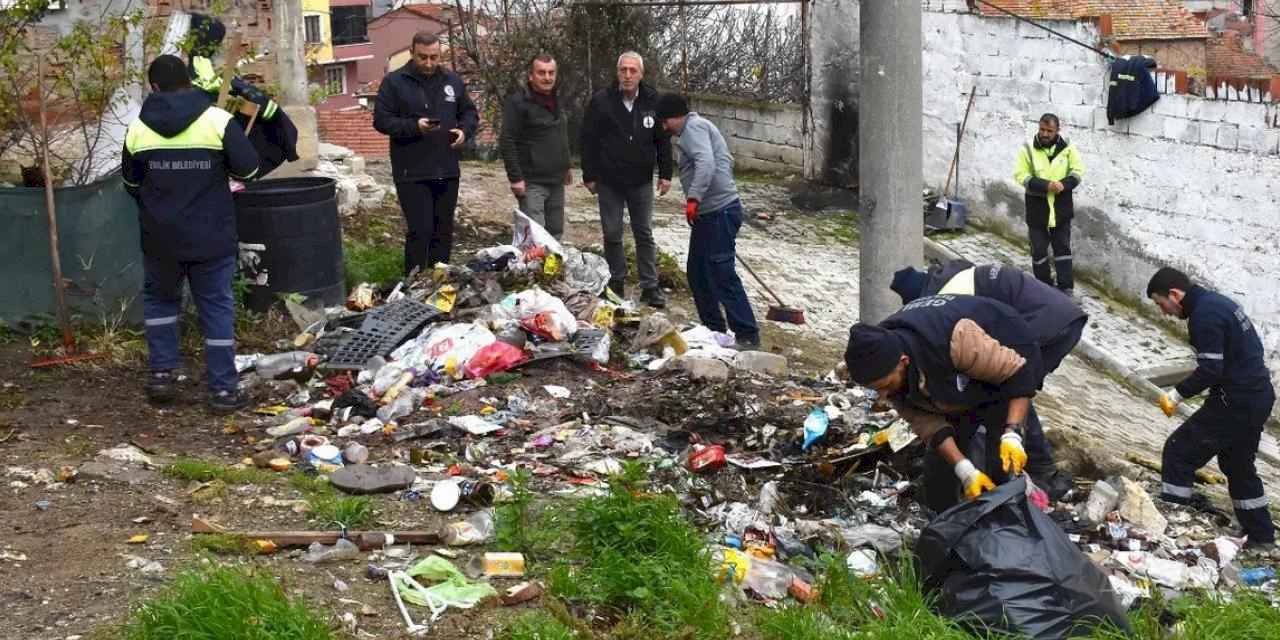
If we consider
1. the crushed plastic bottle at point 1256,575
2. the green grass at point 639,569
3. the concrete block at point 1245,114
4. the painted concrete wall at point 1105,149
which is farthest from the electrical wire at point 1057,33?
the green grass at point 639,569

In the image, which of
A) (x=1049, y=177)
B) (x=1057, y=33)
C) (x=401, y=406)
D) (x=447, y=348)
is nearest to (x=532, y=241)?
(x=447, y=348)

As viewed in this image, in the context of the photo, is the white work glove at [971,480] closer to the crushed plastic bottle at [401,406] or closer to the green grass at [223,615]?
the green grass at [223,615]

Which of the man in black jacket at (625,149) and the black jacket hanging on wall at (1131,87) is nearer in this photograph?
the man in black jacket at (625,149)

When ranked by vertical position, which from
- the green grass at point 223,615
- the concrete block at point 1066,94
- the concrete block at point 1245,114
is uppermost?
the concrete block at point 1066,94

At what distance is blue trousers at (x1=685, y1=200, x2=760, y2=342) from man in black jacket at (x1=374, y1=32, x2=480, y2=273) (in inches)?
66.0

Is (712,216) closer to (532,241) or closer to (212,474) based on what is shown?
(532,241)

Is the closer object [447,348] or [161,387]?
[161,387]

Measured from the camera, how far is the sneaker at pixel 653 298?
988cm

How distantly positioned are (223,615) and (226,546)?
911 millimetres

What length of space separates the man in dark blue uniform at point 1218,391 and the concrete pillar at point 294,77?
6215 millimetres

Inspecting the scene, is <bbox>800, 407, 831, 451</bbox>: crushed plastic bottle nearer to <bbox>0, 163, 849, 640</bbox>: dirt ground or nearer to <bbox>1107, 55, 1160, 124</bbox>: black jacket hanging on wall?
<bbox>0, 163, 849, 640</bbox>: dirt ground

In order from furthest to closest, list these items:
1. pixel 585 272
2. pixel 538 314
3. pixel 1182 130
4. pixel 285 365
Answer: pixel 1182 130 < pixel 585 272 < pixel 538 314 < pixel 285 365

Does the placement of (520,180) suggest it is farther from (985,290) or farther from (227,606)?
(227,606)

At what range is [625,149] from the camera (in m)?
9.52
